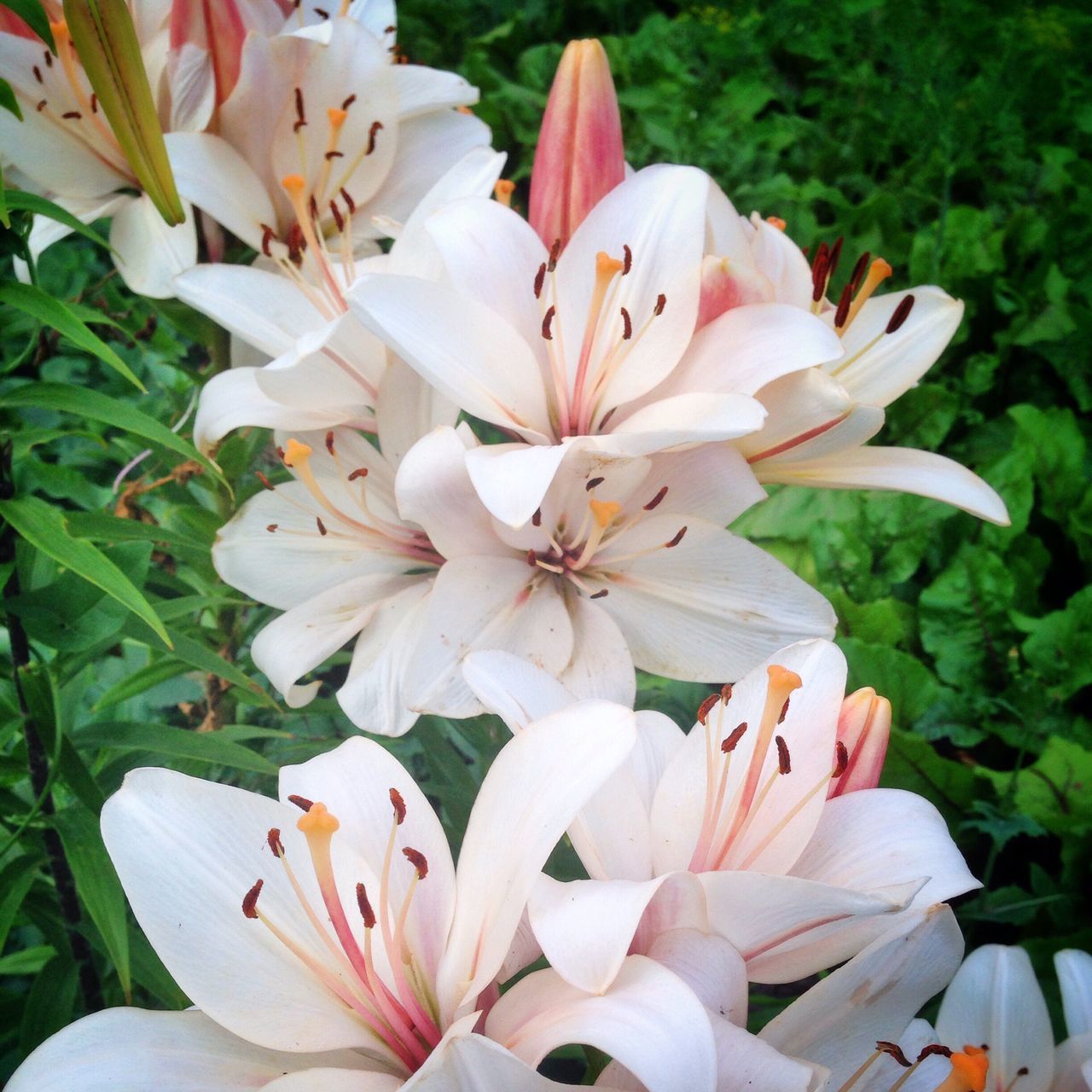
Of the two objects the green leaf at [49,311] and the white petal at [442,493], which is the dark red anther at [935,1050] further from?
the green leaf at [49,311]

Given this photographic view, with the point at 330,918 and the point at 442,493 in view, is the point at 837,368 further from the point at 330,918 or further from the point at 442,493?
the point at 330,918

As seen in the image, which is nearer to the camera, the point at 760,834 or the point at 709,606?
the point at 760,834

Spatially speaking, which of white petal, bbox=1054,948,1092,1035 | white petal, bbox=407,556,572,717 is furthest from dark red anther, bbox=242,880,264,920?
white petal, bbox=1054,948,1092,1035

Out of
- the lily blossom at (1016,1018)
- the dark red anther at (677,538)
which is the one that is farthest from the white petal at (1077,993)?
the dark red anther at (677,538)

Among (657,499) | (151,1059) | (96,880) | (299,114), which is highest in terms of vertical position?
Answer: (299,114)

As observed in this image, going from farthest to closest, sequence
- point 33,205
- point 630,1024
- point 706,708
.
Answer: point 33,205, point 706,708, point 630,1024

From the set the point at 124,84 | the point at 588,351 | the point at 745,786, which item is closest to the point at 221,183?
the point at 124,84
